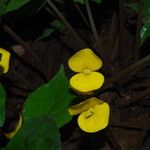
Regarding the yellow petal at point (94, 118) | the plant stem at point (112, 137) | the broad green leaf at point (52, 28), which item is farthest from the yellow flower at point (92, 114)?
the broad green leaf at point (52, 28)

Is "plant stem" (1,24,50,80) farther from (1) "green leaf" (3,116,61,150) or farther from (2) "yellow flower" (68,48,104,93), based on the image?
(1) "green leaf" (3,116,61,150)

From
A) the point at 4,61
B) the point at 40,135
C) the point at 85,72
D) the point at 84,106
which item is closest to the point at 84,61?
the point at 85,72

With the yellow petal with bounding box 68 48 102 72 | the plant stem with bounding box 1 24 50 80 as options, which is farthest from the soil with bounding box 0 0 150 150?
the yellow petal with bounding box 68 48 102 72

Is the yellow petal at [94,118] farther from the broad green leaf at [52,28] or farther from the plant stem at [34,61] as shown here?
the broad green leaf at [52,28]

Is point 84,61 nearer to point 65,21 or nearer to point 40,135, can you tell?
point 65,21

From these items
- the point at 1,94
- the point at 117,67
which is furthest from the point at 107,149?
the point at 1,94

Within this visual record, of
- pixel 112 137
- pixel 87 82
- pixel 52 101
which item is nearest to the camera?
pixel 52 101
